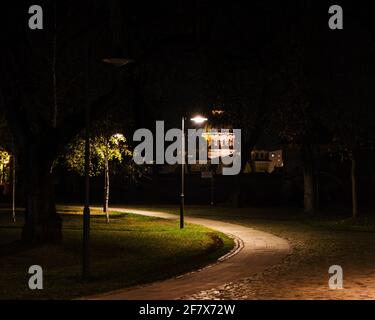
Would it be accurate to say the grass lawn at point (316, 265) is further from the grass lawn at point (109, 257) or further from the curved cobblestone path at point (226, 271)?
the grass lawn at point (109, 257)

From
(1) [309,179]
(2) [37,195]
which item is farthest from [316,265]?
(1) [309,179]

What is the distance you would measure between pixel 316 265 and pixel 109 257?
5.74 m

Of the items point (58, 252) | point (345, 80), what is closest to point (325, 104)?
point (345, 80)

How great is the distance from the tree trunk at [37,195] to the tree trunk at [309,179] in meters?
22.0

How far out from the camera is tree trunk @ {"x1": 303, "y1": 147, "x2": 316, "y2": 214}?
131ft

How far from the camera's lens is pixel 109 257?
750 inches

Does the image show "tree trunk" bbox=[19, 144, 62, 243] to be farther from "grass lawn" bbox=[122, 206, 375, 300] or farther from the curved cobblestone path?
"grass lawn" bbox=[122, 206, 375, 300]

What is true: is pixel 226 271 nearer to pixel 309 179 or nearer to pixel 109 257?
pixel 109 257

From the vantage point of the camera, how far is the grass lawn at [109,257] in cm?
1375

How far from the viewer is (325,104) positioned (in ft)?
105

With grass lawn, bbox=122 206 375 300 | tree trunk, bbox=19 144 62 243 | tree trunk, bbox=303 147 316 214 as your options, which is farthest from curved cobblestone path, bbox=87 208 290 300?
tree trunk, bbox=303 147 316 214

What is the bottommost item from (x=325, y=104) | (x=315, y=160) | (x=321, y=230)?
(x=321, y=230)
